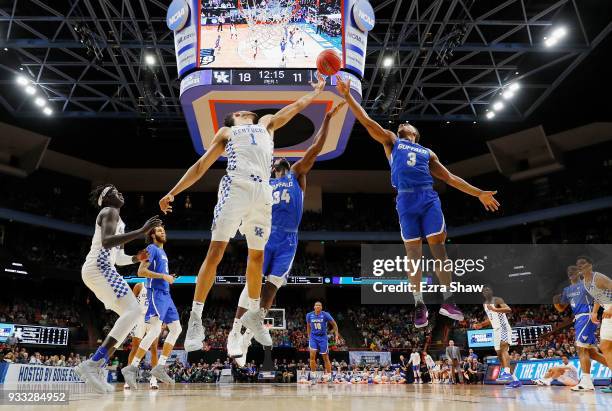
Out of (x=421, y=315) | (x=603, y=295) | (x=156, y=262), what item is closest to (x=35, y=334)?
(x=156, y=262)

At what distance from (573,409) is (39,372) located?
1584 cm

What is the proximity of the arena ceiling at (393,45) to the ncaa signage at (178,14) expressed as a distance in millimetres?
4484

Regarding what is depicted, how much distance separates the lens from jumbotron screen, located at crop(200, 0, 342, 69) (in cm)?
1264

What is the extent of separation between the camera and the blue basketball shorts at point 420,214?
6.74 metres

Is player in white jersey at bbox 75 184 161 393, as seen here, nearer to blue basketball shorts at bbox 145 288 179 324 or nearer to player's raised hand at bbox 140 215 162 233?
player's raised hand at bbox 140 215 162 233

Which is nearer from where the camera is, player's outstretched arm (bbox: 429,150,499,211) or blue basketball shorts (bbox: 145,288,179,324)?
player's outstretched arm (bbox: 429,150,499,211)

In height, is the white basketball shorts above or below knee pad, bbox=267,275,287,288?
above

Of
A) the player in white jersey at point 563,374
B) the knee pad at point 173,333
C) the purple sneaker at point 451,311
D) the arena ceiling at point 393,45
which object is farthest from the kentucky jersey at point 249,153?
the arena ceiling at point 393,45

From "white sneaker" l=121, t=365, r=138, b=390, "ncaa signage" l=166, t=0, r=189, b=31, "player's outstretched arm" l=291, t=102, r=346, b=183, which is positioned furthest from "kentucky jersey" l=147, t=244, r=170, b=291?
"ncaa signage" l=166, t=0, r=189, b=31

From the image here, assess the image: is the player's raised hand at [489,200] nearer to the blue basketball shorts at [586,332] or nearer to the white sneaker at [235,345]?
the white sneaker at [235,345]

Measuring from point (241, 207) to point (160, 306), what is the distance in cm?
493

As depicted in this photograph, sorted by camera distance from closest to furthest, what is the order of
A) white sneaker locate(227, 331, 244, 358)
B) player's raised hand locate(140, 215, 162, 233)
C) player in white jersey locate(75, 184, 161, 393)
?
player's raised hand locate(140, 215, 162, 233) → white sneaker locate(227, 331, 244, 358) → player in white jersey locate(75, 184, 161, 393)

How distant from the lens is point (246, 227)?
18.2 ft

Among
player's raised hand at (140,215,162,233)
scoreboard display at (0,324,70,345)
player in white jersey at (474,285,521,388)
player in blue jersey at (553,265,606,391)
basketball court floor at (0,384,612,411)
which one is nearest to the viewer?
basketball court floor at (0,384,612,411)
